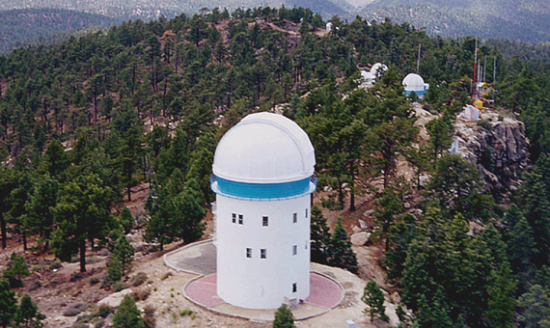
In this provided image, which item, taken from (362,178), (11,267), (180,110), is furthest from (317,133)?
(180,110)

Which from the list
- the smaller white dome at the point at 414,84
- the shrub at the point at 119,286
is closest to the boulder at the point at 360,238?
the shrub at the point at 119,286

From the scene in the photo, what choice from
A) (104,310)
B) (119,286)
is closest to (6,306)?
(104,310)

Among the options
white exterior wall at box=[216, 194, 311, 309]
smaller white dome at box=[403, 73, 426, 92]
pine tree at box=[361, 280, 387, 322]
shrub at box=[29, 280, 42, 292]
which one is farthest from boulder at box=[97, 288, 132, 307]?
smaller white dome at box=[403, 73, 426, 92]

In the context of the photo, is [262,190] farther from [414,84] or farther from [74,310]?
[414,84]

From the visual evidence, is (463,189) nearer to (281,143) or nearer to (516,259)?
(516,259)

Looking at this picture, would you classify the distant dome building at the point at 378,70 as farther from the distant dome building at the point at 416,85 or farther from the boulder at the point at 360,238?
the boulder at the point at 360,238
